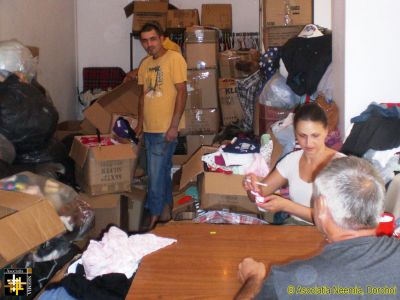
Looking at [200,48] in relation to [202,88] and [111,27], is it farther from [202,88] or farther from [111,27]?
[111,27]

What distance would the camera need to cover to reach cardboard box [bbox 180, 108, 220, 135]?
6.10m

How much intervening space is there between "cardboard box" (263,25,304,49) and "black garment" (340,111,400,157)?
1730 millimetres

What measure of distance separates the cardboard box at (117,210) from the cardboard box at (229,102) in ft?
6.50

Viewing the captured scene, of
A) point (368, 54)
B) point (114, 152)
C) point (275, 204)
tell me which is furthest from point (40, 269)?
point (368, 54)

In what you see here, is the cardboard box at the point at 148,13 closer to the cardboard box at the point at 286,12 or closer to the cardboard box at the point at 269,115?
the cardboard box at the point at 286,12

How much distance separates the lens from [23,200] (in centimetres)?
241

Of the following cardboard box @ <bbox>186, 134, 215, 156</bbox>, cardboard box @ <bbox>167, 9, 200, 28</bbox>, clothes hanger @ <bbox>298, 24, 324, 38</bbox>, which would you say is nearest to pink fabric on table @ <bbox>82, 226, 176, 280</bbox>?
clothes hanger @ <bbox>298, 24, 324, 38</bbox>

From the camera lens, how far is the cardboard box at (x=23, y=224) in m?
2.19

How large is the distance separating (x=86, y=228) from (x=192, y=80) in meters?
3.25

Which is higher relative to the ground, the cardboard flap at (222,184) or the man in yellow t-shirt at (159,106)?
the man in yellow t-shirt at (159,106)

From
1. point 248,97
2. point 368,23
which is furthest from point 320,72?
point 248,97

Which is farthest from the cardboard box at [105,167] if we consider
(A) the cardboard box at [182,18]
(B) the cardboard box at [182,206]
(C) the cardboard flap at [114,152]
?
(A) the cardboard box at [182,18]

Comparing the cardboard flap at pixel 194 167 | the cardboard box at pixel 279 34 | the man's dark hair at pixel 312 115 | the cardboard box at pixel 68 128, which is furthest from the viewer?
the cardboard box at pixel 68 128

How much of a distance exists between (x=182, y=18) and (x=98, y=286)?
526 centimetres
